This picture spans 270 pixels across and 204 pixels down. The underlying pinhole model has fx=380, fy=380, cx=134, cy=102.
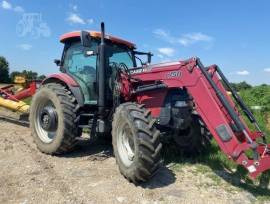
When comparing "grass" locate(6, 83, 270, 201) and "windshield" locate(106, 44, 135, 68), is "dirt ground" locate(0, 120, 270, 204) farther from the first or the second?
"windshield" locate(106, 44, 135, 68)

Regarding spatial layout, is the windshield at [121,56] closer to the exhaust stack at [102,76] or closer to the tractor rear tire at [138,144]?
the exhaust stack at [102,76]

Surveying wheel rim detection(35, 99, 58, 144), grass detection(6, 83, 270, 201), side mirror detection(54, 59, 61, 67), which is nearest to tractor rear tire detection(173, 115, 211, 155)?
grass detection(6, 83, 270, 201)

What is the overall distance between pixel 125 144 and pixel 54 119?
73.0 inches

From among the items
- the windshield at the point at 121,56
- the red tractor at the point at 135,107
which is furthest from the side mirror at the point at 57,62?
the windshield at the point at 121,56

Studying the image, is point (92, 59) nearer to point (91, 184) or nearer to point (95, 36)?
point (95, 36)

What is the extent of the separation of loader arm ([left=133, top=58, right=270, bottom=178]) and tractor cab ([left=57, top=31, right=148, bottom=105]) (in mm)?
1106

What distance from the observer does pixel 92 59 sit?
727 centimetres

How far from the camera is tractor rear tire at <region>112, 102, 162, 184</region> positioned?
5.37m

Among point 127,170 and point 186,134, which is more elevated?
point 186,134

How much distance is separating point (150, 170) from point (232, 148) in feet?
3.90

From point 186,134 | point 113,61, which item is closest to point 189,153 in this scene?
point 186,134

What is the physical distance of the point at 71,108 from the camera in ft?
23.1

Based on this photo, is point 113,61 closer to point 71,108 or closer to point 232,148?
point 71,108

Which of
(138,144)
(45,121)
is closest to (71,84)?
(45,121)
